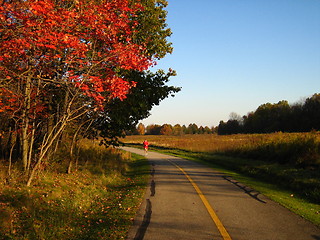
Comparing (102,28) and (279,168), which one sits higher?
(102,28)

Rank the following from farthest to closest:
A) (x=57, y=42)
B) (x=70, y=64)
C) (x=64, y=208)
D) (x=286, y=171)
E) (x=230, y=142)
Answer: (x=230, y=142)
(x=286, y=171)
(x=70, y=64)
(x=64, y=208)
(x=57, y=42)

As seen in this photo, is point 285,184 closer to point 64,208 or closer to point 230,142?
point 64,208

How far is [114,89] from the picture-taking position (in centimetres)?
832

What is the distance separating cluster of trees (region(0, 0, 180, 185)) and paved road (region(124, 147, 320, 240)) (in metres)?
3.72

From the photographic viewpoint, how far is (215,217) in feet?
21.6

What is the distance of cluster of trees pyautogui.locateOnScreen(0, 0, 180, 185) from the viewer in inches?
273

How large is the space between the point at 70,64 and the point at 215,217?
6.73m

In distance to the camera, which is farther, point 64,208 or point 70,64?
point 70,64

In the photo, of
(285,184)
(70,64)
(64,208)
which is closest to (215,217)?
(64,208)

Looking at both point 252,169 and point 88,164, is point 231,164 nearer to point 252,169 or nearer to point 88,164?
point 252,169

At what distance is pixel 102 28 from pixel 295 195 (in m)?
9.43

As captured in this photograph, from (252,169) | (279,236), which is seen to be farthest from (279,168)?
(279,236)

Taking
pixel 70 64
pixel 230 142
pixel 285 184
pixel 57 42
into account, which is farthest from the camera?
pixel 230 142

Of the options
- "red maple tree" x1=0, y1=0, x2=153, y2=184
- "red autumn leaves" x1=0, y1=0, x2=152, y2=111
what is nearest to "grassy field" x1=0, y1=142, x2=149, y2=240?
"red maple tree" x1=0, y1=0, x2=153, y2=184
